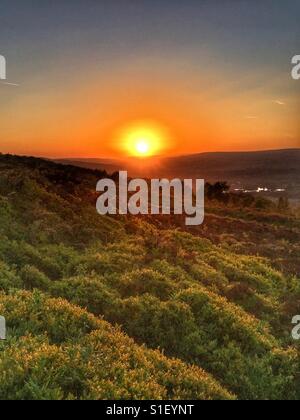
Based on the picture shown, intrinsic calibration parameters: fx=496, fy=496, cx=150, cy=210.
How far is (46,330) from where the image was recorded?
415 inches

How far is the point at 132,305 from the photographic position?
13039 millimetres

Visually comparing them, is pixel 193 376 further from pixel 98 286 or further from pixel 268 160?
pixel 268 160

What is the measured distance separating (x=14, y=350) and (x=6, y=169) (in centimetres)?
1785

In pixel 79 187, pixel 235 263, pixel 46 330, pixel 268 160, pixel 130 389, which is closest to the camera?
pixel 130 389

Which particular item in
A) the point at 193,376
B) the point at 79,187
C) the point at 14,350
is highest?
the point at 79,187

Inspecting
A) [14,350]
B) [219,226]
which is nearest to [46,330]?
[14,350]

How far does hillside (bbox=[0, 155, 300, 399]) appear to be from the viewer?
353 inches

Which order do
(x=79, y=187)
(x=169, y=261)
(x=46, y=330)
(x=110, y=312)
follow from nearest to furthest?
(x=46, y=330) < (x=110, y=312) < (x=169, y=261) < (x=79, y=187)

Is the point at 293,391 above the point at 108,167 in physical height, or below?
below

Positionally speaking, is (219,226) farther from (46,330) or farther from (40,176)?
(46,330)

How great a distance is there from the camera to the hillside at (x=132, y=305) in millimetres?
8961

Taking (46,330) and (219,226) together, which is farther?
(219,226)

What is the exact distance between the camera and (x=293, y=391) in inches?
416

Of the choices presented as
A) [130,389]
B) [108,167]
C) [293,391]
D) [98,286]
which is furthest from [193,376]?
[108,167]
